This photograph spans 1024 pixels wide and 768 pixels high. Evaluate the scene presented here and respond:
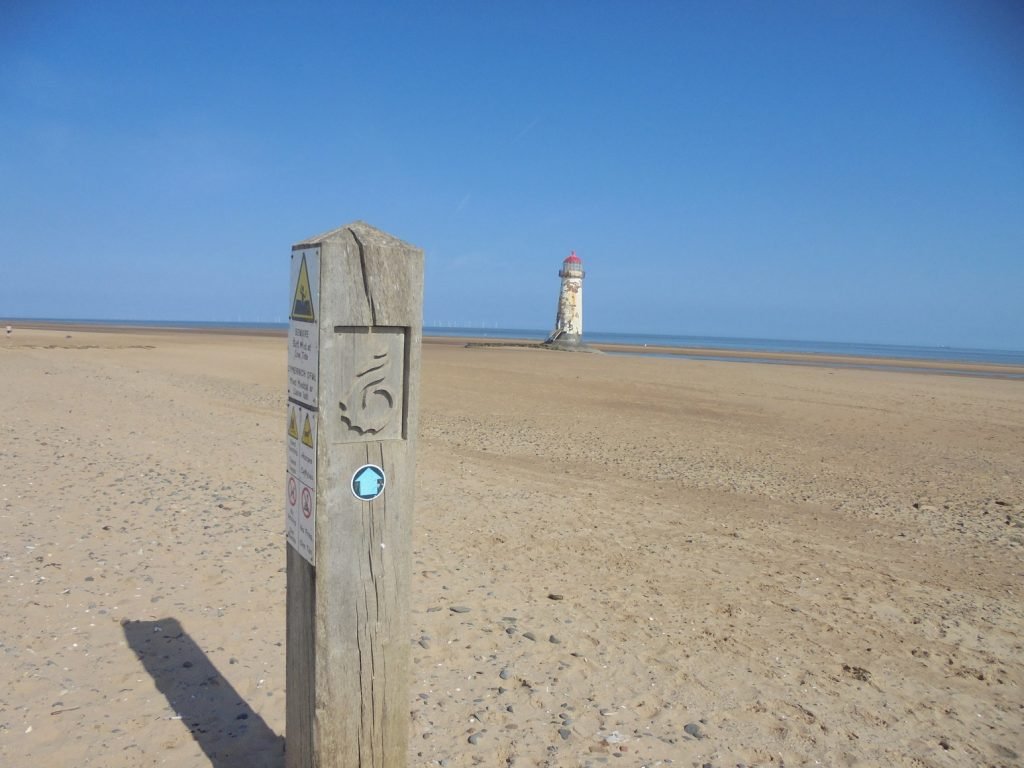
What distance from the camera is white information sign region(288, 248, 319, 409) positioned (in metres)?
2.45

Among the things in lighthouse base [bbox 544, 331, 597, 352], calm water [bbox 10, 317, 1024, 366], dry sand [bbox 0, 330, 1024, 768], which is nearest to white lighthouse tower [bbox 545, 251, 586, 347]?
lighthouse base [bbox 544, 331, 597, 352]

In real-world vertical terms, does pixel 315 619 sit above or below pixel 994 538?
above

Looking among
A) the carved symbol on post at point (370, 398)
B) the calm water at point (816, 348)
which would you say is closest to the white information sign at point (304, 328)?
the carved symbol on post at point (370, 398)

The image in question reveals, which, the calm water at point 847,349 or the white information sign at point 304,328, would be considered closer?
the white information sign at point 304,328

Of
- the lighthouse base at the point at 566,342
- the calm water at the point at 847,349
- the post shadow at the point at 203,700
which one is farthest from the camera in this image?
the calm water at the point at 847,349

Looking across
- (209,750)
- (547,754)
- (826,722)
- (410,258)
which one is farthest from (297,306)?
(826,722)

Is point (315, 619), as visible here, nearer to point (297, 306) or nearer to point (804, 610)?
point (297, 306)

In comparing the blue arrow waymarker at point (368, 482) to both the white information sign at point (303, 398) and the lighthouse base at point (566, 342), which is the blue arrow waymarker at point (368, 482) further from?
the lighthouse base at point (566, 342)

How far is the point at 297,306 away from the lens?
2.62 meters

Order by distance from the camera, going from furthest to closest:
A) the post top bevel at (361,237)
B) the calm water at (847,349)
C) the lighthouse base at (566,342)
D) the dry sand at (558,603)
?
the calm water at (847,349)
the lighthouse base at (566,342)
the dry sand at (558,603)
the post top bevel at (361,237)

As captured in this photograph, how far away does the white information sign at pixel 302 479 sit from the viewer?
2.52 metres

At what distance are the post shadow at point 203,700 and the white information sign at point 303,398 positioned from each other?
125 cm

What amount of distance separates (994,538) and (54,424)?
1217 cm

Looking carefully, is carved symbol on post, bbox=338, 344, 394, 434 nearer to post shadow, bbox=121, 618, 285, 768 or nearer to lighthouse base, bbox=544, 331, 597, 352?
post shadow, bbox=121, 618, 285, 768
